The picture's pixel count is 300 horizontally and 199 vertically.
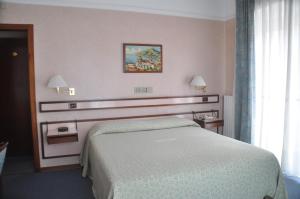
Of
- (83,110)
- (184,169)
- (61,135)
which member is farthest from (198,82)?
(61,135)

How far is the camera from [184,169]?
173cm

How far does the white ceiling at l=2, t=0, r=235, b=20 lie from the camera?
312cm

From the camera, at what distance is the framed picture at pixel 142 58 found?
336 cm

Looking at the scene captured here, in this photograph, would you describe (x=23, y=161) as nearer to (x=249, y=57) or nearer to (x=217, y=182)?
(x=217, y=182)

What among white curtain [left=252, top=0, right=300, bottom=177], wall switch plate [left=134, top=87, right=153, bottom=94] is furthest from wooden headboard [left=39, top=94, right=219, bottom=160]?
white curtain [left=252, top=0, right=300, bottom=177]

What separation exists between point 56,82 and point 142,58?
1298 mm

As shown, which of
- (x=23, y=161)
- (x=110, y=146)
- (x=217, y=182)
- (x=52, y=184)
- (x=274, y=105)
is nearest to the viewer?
(x=217, y=182)

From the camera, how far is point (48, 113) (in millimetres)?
3055

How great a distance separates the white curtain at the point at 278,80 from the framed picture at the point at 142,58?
57.2 inches

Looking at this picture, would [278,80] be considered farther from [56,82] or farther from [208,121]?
[56,82]

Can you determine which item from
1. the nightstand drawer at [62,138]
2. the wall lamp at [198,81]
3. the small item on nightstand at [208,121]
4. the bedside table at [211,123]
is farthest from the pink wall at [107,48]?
the bedside table at [211,123]

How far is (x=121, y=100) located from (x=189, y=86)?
120 cm

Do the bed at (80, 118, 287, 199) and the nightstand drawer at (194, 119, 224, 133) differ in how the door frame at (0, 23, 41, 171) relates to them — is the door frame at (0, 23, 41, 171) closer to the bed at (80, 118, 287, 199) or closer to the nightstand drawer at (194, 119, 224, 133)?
the bed at (80, 118, 287, 199)

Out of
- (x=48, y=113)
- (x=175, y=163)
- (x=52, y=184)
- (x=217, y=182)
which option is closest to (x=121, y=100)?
(x=48, y=113)
